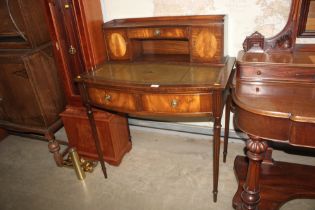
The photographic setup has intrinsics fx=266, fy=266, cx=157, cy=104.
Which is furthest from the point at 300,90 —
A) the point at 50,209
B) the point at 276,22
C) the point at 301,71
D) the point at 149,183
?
the point at 50,209

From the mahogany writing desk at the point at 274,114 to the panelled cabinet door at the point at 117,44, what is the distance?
82cm

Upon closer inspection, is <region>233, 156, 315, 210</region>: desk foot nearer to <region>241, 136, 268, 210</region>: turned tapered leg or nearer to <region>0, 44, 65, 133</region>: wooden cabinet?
<region>241, 136, 268, 210</region>: turned tapered leg

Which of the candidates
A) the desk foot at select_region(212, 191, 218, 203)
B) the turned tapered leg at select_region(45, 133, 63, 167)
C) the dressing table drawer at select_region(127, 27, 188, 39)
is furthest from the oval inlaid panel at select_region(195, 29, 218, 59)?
the turned tapered leg at select_region(45, 133, 63, 167)

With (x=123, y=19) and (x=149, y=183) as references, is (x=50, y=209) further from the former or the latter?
(x=123, y=19)

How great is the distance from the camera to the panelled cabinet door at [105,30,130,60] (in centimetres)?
193

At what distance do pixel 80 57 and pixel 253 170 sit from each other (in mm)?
1453

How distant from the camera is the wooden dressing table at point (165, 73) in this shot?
1.50 metres

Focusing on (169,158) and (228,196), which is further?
(169,158)

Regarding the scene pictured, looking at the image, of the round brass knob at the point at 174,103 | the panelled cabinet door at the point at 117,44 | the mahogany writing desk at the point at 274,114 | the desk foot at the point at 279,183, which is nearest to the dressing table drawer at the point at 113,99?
the round brass knob at the point at 174,103

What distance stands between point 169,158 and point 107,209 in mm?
713

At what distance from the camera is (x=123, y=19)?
7.04ft

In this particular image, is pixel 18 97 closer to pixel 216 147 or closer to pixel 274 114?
pixel 216 147

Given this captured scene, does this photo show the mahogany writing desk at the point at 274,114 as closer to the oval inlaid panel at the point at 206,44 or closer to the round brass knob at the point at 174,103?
the oval inlaid panel at the point at 206,44

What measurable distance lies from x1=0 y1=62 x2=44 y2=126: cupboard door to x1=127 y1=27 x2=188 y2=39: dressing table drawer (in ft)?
2.99
